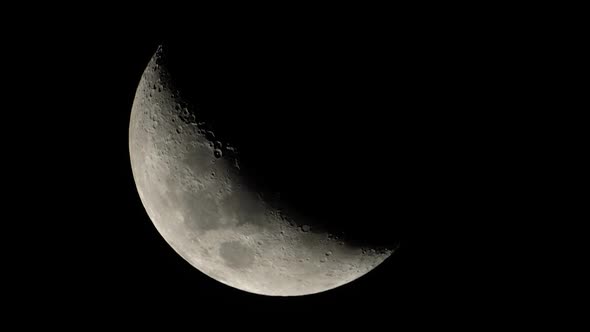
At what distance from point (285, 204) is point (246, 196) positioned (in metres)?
0.26

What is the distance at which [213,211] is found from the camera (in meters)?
2.68

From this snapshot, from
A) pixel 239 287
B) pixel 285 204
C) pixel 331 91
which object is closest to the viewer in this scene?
pixel 331 91

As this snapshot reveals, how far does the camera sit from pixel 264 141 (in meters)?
2.43

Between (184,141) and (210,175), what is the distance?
0.96 feet

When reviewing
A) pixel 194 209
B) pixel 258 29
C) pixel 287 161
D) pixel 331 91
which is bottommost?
pixel 194 209

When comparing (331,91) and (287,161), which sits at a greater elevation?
(331,91)

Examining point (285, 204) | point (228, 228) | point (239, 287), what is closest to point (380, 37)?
point (285, 204)

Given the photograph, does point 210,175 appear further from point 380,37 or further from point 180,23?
point 380,37

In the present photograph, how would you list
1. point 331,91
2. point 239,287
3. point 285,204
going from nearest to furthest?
1. point 331,91
2. point 285,204
3. point 239,287

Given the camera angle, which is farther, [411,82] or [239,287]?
[239,287]

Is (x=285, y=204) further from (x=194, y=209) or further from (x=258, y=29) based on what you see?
(x=258, y=29)

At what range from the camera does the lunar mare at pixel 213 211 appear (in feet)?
8.55

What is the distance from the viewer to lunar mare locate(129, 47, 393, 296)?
261 centimetres

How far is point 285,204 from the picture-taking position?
2596 mm
